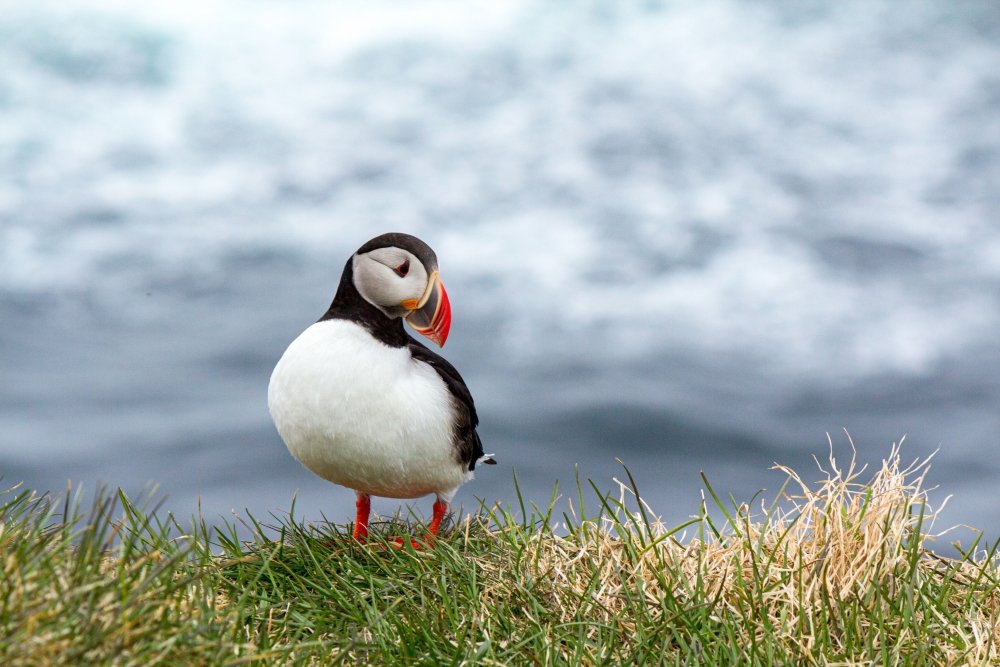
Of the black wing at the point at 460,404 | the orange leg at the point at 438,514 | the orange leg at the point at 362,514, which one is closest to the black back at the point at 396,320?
the black wing at the point at 460,404

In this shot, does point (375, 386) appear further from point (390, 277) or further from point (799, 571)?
point (799, 571)

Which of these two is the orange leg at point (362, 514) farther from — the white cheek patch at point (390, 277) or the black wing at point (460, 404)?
the white cheek patch at point (390, 277)

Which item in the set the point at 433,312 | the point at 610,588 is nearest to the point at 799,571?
the point at 610,588

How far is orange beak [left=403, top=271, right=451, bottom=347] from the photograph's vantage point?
213 inches

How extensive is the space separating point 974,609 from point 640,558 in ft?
5.58

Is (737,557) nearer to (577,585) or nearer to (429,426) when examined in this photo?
(577,585)

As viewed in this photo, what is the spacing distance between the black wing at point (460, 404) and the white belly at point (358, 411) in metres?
0.15

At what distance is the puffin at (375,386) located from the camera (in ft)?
17.2

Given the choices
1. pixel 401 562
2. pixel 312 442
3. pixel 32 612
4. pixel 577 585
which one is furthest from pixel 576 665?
pixel 32 612

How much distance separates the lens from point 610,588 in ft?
16.4

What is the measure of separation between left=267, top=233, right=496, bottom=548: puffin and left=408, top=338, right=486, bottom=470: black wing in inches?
2.0

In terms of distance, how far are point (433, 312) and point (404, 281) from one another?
23cm

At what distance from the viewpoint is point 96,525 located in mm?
3172

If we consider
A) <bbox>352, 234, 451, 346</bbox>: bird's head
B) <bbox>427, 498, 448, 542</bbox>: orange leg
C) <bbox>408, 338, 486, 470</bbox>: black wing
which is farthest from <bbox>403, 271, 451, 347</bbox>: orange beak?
<bbox>427, 498, 448, 542</bbox>: orange leg
